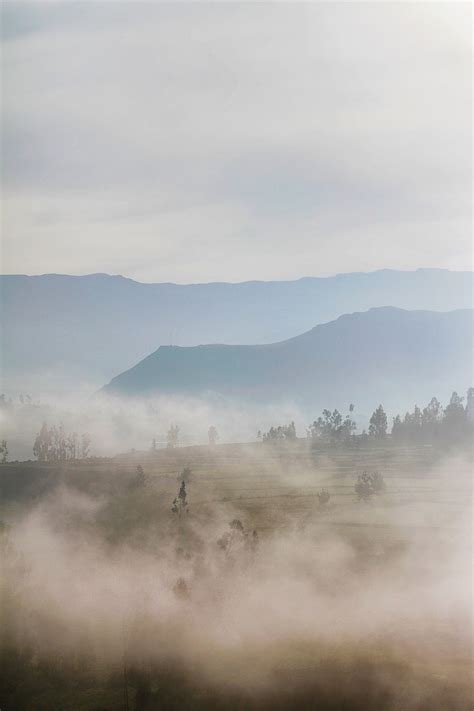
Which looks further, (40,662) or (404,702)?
(40,662)

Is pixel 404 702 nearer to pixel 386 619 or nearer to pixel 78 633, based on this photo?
pixel 386 619

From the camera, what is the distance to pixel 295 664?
147m

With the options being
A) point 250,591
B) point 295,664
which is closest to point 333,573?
point 250,591

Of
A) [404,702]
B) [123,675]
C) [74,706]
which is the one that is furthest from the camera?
[123,675]

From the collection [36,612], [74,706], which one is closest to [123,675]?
[74,706]

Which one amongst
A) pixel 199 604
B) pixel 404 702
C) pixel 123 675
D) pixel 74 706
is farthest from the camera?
pixel 199 604

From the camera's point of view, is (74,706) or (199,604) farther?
(199,604)

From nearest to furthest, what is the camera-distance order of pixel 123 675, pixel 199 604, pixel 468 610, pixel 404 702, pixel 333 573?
pixel 404 702 < pixel 123 675 < pixel 468 610 < pixel 199 604 < pixel 333 573

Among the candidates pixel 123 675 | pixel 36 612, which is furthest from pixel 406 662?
pixel 36 612

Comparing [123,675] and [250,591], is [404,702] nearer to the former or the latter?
[123,675]

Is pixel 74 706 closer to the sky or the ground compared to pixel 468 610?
closer to the ground

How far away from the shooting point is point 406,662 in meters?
140

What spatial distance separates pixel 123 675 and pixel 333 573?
211 feet

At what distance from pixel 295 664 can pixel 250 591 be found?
40008mm
